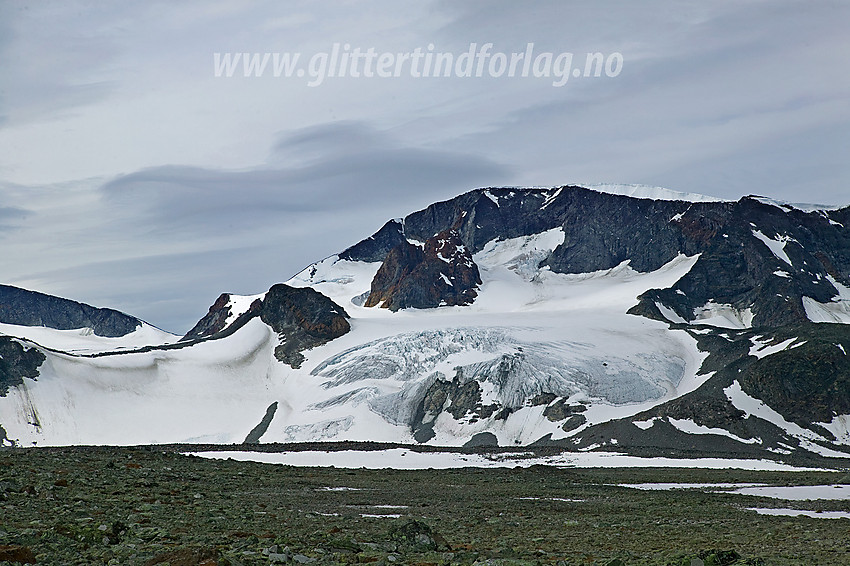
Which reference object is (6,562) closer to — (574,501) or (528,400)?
(574,501)

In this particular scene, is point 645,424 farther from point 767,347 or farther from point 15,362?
point 15,362

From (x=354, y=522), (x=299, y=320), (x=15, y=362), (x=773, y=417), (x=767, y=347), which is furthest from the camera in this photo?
(x=299, y=320)

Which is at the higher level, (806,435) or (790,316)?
(790,316)

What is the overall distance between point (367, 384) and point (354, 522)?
11907cm

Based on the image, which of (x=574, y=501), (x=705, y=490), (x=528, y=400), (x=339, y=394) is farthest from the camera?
(x=339, y=394)

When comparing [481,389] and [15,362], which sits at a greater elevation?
[15,362]

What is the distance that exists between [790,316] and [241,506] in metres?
189

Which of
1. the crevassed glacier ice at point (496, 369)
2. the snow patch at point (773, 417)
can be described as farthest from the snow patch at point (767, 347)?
the snow patch at point (773, 417)

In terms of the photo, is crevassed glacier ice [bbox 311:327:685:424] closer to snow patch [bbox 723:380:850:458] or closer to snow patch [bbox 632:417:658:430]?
snow patch [bbox 723:380:850:458]

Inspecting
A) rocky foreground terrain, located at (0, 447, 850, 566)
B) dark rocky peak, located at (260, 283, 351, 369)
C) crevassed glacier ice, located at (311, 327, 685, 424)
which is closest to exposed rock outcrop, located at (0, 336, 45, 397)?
dark rocky peak, located at (260, 283, 351, 369)

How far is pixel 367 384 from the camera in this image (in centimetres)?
14238

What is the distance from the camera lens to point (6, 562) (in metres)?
12.8

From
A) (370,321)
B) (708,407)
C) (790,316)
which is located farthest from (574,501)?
(790,316)

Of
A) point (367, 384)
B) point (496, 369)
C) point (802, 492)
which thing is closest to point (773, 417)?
point (496, 369)
